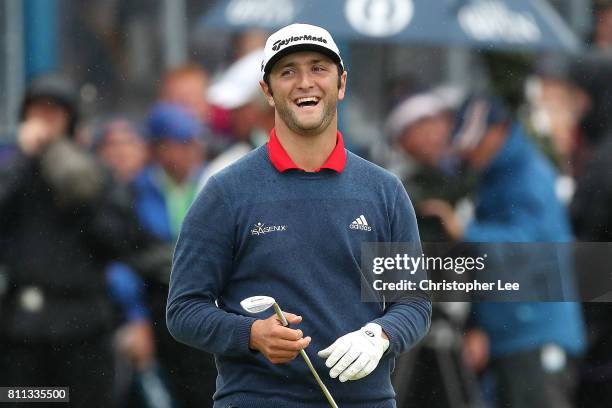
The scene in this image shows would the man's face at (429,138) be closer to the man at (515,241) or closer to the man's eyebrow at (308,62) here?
the man at (515,241)

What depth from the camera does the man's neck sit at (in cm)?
314

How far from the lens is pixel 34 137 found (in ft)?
15.0

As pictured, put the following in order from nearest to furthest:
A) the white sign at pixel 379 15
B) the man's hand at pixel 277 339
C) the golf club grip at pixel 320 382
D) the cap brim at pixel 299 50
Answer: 1. the man's hand at pixel 277 339
2. the golf club grip at pixel 320 382
3. the cap brim at pixel 299 50
4. the white sign at pixel 379 15

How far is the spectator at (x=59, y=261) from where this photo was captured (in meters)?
4.58

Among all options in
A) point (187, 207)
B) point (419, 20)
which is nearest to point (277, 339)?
point (187, 207)

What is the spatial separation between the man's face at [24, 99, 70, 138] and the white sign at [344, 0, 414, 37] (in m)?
1.07

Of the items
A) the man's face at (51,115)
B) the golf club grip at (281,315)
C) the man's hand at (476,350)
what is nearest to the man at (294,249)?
the golf club grip at (281,315)

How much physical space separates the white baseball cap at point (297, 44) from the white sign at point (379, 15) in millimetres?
1342

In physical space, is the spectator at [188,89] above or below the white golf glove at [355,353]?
above

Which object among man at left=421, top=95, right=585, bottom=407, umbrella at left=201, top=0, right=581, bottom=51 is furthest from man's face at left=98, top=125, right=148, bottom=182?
man at left=421, top=95, right=585, bottom=407

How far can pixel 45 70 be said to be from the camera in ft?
14.8

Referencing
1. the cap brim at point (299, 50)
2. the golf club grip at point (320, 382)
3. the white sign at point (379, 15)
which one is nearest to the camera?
the golf club grip at point (320, 382)

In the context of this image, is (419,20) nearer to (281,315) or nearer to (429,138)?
(429,138)

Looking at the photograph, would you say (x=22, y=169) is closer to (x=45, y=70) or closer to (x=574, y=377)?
(x=45, y=70)
